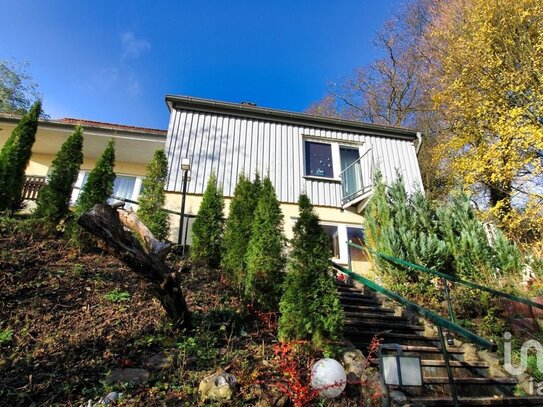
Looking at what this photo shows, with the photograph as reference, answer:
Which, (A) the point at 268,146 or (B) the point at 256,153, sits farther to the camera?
(A) the point at 268,146

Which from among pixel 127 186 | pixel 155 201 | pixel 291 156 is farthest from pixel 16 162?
pixel 291 156

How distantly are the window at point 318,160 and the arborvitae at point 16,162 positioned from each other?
24.6 feet

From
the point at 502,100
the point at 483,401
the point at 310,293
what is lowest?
the point at 483,401

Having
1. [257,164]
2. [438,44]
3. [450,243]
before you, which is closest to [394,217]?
[450,243]

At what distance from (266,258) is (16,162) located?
680 cm

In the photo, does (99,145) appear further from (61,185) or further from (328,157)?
(328,157)

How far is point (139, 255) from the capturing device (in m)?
3.48

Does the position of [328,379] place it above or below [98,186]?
below

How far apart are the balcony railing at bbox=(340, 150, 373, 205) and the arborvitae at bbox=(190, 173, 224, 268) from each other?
4106 millimetres

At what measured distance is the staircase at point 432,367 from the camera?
336cm

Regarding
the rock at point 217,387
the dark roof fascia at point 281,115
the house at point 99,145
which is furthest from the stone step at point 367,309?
the house at point 99,145

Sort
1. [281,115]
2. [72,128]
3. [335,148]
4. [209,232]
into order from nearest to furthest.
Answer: [209,232] < [72,128] < [281,115] < [335,148]

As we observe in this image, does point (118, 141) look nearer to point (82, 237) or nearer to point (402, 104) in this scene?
point (82, 237)

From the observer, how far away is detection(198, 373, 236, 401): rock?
2.85 metres
